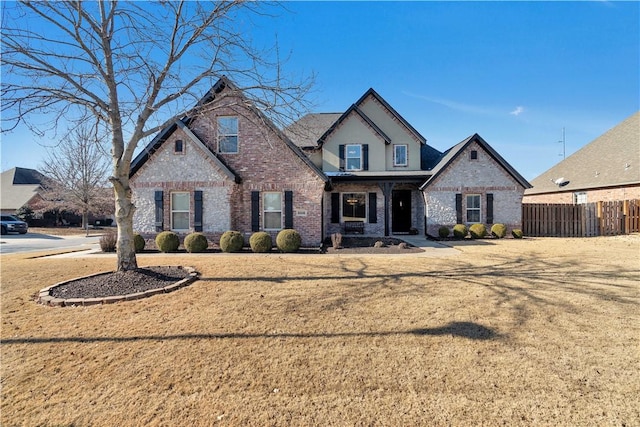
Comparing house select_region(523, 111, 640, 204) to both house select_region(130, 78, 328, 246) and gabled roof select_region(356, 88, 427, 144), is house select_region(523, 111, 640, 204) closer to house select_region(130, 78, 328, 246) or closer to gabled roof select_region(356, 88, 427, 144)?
gabled roof select_region(356, 88, 427, 144)

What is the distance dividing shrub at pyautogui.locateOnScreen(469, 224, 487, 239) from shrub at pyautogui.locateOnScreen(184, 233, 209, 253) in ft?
45.4

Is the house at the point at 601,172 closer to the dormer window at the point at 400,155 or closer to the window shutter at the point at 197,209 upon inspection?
the dormer window at the point at 400,155

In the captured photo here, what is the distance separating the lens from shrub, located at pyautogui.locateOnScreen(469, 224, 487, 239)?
16125mm

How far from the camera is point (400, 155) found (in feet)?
61.9

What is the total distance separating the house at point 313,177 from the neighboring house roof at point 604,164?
783 centimetres

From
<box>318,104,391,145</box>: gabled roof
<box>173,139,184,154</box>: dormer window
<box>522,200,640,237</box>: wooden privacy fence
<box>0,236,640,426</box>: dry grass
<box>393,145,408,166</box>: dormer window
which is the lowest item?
<box>0,236,640,426</box>: dry grass

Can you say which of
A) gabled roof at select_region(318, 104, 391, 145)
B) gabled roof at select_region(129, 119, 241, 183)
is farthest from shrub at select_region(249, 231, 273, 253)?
gabled roof at select_region(318, 104, 391, 145)

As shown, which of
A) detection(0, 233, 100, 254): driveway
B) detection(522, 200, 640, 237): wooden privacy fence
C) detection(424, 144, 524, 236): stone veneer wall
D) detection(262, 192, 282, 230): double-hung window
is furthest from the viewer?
detection(522, 200, 640, 237): wooden privacy fence

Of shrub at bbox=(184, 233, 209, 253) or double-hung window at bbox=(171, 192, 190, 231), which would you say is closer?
shrub at bbox=(184, 233, 209, 253)

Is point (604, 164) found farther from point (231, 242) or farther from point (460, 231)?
point (231, 242)

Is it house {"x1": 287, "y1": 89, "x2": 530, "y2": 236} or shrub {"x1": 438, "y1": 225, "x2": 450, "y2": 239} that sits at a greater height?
house {"x1": 287, "y1": 89, "x2": 530, "y2": 236}

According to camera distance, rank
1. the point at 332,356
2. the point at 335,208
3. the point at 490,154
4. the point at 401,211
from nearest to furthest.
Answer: the point at 332,356 → the point at 490,154 → the point at 335,208 → the point at 401,211

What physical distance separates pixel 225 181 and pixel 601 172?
25.0 metres

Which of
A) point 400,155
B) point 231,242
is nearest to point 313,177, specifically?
point 231,242
